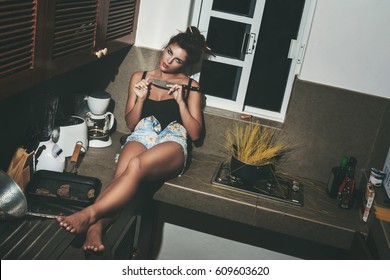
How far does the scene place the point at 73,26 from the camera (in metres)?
1.79

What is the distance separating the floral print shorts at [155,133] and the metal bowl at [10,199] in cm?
80

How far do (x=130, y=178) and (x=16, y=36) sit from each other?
2.75ft

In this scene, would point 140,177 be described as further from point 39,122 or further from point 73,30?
point 73,30

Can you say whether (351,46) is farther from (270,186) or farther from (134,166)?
(134,166)

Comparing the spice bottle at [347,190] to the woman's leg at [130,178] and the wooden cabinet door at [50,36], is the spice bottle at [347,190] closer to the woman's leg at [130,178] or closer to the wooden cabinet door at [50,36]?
the woman's leg at [130,178]

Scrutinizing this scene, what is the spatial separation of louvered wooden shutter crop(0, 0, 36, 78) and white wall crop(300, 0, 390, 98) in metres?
1.47

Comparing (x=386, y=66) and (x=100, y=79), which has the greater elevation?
(x=386, y=66)

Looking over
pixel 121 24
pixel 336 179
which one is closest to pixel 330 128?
pixel 336 179

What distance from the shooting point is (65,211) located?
5.86ft

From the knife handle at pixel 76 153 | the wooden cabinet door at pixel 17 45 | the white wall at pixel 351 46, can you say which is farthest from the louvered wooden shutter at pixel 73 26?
the white wall at pixel 351 46

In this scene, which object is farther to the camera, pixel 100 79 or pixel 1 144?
pixel 100 79

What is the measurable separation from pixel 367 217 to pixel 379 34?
95 centimetres

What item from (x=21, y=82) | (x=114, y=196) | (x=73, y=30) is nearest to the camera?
(x=21, y=82)

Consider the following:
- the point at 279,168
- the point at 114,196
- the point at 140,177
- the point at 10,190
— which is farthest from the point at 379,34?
the point at 10,190
